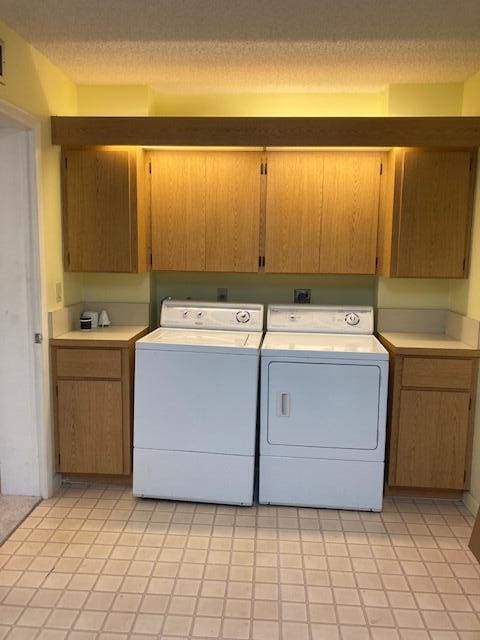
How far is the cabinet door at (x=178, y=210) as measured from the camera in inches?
122

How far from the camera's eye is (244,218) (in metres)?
3.09

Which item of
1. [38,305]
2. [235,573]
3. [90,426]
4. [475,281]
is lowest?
[235,573]

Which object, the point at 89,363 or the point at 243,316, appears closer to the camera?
the point at 89,363

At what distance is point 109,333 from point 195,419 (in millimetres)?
808

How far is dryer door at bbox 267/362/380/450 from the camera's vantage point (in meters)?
2.64

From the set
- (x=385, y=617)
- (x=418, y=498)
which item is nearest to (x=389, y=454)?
(x=418, y=498)

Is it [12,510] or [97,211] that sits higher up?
[97,211]

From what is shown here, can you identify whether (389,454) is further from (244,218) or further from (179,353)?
(244,218)

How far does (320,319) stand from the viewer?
3.20 m

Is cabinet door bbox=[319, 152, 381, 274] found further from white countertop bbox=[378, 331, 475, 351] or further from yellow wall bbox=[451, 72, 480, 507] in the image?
yellow wall bbox=[451, 72, 480, 507]

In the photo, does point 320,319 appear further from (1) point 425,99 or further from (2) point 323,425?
(1) point 425,99

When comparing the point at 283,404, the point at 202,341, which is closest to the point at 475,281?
the point at 283,404

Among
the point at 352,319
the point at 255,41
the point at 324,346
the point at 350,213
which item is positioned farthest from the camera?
the point at 352,319

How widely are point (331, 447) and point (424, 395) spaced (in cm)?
61
